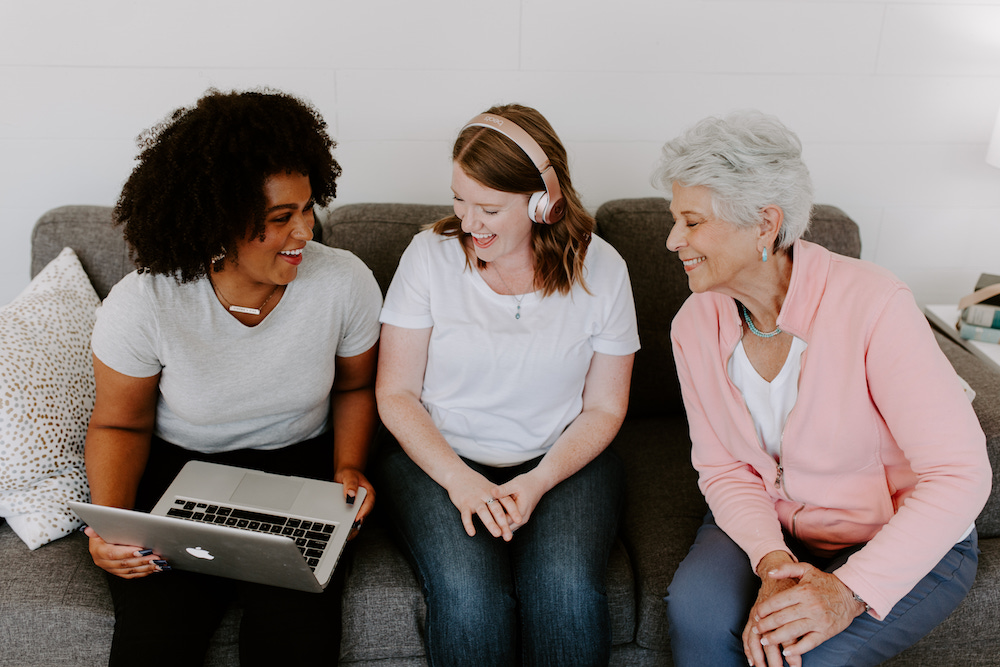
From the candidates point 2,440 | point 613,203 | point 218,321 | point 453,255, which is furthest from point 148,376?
point 613,203

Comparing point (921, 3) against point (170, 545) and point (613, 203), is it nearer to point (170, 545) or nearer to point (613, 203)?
point (613, 203)

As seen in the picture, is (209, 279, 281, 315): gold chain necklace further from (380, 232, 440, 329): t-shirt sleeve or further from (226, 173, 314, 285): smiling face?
(380, 232, 440, 329): t-shirt sleeve

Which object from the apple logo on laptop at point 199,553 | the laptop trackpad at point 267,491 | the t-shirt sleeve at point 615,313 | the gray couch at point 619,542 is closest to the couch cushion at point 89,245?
the gray couch at point 619,542

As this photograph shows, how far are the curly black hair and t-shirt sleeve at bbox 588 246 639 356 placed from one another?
620 millimetres

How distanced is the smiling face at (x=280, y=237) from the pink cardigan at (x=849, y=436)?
0.72 m

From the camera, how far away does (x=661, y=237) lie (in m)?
1.88

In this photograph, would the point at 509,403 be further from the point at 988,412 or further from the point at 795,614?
the point at 988,412

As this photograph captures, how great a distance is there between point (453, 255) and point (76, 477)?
0.83 m

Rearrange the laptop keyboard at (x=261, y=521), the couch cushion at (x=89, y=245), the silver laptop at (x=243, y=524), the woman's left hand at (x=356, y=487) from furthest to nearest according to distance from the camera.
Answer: the couch cushion at (x=89, y=245)
the woman's left hand at (x=356, y=487)
the laptop keyboard at (x=261, y=521)
the silver laptop at (x=243, y=524)

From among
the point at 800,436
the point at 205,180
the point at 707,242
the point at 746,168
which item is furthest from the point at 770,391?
the point at 205,180

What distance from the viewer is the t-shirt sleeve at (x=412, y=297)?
156 centimetres

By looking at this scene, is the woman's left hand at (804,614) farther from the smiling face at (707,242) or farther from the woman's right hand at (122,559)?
A: the woman's right hand at (122,559)

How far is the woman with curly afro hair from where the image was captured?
1302 mm

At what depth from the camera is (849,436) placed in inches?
52.5
